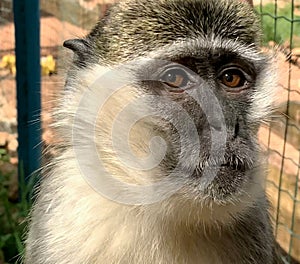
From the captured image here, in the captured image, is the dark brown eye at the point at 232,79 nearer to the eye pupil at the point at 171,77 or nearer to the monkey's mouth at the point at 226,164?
the eye pupil at the point at 171,77

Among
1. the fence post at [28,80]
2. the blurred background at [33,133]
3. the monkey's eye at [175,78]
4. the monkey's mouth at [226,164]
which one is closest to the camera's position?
the monkey's mouth at [226,164]

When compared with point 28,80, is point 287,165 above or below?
below

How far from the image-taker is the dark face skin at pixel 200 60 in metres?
1.83

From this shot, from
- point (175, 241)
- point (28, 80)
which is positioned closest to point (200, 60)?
point (175, 241)

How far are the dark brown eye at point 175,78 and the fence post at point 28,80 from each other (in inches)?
60.5

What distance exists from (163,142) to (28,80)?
1759mm

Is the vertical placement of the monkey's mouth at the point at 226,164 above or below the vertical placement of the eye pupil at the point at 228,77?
below

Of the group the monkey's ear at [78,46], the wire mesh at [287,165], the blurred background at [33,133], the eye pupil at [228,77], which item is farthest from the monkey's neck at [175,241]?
the wire mesh at [287,165]

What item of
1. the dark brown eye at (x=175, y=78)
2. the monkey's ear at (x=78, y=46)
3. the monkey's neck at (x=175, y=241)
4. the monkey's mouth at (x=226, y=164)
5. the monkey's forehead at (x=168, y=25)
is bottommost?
the monkey's neck at (x=175, y=241)

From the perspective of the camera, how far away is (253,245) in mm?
2092

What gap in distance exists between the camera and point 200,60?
1.98 metres

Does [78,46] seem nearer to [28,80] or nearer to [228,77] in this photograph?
[228,77]

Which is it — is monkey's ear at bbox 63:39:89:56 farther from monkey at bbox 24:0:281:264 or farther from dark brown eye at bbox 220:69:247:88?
dark brown eye at bbox 220:69:247:88

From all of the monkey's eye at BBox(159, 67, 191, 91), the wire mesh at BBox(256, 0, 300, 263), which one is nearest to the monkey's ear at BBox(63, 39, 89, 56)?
the monkey's eye at BBox(159, 67, 191, 91)
